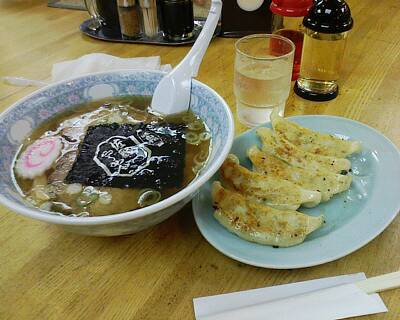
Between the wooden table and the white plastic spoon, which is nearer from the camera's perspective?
the wooden table

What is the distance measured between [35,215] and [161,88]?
0.41 metres

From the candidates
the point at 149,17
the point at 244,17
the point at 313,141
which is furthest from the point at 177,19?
the point at 313,141

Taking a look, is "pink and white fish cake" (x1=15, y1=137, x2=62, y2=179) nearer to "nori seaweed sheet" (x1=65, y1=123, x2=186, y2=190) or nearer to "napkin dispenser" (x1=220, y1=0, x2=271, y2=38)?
"nori seaweed sheet" (x1=65, y1=123, x2=186, y2=190)

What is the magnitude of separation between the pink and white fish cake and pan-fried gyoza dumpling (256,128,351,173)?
0.42 m

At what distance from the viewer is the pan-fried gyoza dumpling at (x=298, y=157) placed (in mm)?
780

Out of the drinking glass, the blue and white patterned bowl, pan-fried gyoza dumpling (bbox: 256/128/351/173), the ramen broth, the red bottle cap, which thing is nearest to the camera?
the blue and white patterned bowl

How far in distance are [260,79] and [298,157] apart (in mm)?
249

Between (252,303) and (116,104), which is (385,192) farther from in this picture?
(116,104)

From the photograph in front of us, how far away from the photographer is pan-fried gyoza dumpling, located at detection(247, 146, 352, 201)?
0.73m

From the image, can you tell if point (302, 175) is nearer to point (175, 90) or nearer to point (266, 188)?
point (266, 188)

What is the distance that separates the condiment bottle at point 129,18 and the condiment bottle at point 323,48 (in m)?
0.63

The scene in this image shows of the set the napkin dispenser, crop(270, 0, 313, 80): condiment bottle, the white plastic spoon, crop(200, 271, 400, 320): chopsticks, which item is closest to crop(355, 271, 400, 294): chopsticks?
crop(200, 271, 400, 320): chopsticks

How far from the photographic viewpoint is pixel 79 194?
25.9 inches

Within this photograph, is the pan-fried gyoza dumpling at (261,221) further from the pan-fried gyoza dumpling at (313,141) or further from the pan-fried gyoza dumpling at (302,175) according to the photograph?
the pan-fried gyoza dumpling at (313,141)
